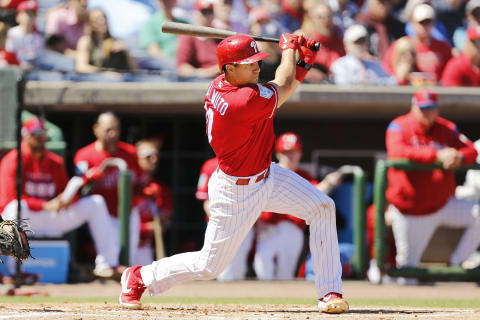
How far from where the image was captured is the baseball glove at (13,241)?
503 cm

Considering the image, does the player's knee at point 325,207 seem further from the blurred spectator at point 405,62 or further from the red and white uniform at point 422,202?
the blurred spectator at point 405,62

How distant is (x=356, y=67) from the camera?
920 cm

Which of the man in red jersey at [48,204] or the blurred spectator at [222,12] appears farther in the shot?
the blurred spectator at [222,12]

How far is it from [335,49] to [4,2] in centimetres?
327

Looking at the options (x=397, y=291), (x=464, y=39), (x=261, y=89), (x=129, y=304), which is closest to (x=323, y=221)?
(x=261, y=89)

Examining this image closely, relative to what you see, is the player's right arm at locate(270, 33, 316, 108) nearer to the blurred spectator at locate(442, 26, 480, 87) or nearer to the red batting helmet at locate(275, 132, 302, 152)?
the red batting helmet at locate(275, 132, 302, 152)

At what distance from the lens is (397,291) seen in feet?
24.6

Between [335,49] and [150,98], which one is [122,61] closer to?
[150,98]

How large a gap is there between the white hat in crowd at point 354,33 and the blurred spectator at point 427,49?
0.43 metres

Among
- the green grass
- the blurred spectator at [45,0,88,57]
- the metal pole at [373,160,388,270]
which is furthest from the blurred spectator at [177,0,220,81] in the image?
the green grass

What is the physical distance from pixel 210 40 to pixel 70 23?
1.43 meters

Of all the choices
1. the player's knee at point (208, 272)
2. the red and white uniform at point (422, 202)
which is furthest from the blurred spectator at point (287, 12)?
the player's knee at point (208, 272)

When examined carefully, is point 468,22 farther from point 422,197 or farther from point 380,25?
point 422,197

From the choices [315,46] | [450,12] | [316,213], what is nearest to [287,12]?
[450,12]
